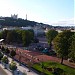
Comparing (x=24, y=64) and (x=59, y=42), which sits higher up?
(x=59, y=42)

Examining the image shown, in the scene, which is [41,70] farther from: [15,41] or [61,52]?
[15,41]

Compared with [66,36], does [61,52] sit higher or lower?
lower

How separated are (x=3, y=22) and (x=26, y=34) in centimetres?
9674

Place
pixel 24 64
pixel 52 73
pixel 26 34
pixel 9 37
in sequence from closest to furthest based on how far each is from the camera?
pixel 52 73 → pixel 24 64 → pixel 26 34 → pixel 9 37

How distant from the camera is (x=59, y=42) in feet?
120

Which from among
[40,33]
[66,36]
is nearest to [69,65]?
[66,36]

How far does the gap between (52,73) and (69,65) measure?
7099mm

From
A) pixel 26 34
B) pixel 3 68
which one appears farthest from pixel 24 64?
pixel 26 34

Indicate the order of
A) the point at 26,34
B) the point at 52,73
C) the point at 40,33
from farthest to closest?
the point at 40,33 < the point at 26,34 < the point at 52,73

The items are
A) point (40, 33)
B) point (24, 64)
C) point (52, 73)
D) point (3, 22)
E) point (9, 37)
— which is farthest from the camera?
point (3, 22)

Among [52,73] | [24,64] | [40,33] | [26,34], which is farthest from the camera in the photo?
[40,33]

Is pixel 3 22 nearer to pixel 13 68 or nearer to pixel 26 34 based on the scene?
pixel 26 34

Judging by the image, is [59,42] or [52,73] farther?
[59,42]

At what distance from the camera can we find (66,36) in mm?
37500
